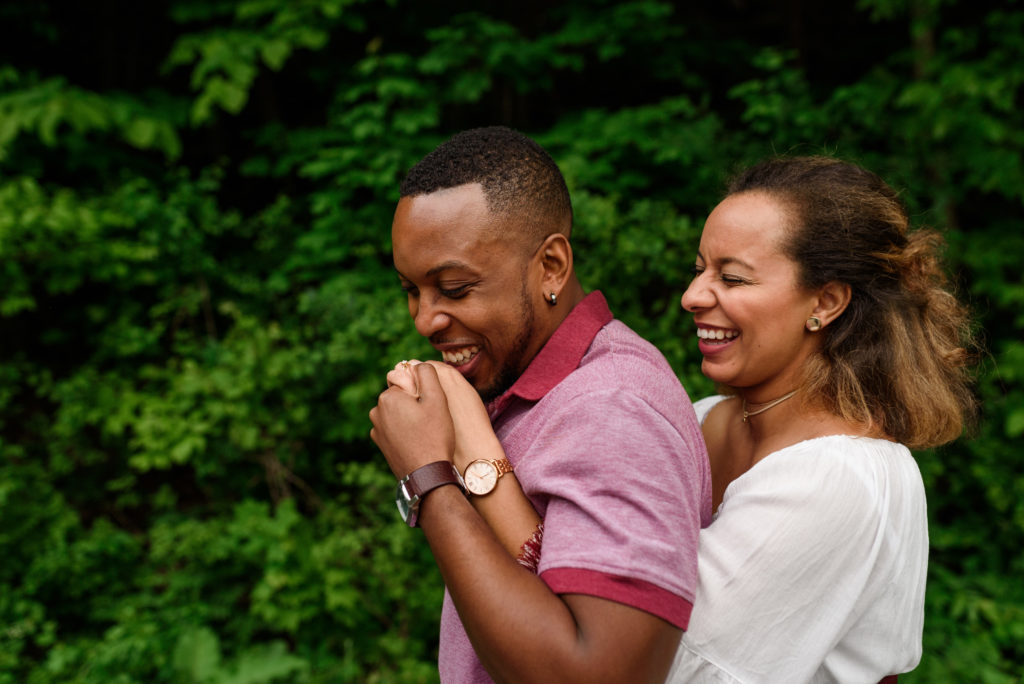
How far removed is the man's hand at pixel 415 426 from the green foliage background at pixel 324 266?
2.22m

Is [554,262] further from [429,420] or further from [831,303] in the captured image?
[831,303]

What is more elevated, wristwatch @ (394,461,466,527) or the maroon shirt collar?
the maroon shirt collar

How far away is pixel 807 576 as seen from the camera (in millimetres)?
1404

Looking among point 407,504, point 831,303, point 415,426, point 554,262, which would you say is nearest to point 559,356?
→ point 554,262

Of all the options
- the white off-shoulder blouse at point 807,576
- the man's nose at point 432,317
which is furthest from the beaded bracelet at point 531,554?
the man's nose at point 432,317

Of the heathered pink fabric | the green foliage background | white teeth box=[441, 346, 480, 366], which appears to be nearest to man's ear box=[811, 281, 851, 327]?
the heathered pink fabric

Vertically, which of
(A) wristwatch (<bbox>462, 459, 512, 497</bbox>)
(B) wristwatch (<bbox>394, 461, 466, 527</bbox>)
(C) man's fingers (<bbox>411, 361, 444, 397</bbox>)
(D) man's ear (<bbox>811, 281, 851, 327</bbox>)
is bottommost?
Result: (D) man's ear (<bbox>811, 281, 851, 327</bbox>)

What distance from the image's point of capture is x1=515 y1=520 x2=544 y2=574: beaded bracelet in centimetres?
125

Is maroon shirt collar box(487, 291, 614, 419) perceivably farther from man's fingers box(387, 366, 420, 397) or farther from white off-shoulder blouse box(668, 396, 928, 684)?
white off-shoulder blouse box(668, 396, 928, 684)

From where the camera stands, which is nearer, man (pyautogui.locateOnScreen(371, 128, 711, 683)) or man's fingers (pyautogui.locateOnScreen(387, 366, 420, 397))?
man (pyautogui.locateOnScreen(371, 128, 711, 683))

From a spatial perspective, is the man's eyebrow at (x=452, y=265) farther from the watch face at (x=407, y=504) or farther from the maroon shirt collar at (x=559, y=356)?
the watch face at (x=407, y=504)

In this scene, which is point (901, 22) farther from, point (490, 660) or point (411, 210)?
point (490, 660)

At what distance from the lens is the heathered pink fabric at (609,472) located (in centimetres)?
112

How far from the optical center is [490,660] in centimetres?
117
